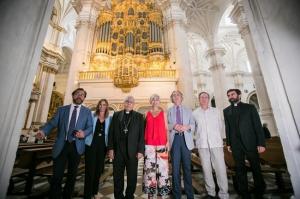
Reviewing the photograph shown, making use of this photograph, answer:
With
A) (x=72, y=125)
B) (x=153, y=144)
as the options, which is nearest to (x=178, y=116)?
(x=153, y=144)

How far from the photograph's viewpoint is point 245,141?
2129mm

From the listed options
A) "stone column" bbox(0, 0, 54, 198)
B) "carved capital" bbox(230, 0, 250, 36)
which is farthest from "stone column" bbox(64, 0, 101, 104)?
"carved capital" bbox(230, 0, 250, 36)

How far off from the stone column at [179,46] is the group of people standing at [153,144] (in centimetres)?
478

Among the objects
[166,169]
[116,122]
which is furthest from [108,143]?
[166,169]

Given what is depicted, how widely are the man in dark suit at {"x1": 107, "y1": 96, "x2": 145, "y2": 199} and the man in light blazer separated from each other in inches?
16.8

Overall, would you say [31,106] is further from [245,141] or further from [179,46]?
[245,141]

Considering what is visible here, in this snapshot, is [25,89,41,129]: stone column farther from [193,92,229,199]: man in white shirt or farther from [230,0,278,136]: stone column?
[230,0,278,136]: stone column

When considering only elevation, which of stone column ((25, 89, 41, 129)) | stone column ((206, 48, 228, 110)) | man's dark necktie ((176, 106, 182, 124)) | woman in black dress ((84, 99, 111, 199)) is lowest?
woman in black dress ((84, 99, 111, 199))

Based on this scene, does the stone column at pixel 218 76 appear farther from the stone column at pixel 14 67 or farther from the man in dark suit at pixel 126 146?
the stone column at pixel 14 67

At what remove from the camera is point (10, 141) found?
0.97m

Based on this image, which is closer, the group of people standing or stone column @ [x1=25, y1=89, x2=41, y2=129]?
the group of people standing

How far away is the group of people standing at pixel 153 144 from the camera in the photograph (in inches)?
79.1

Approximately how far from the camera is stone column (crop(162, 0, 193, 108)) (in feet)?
24.0

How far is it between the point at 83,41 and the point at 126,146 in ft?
25.1
